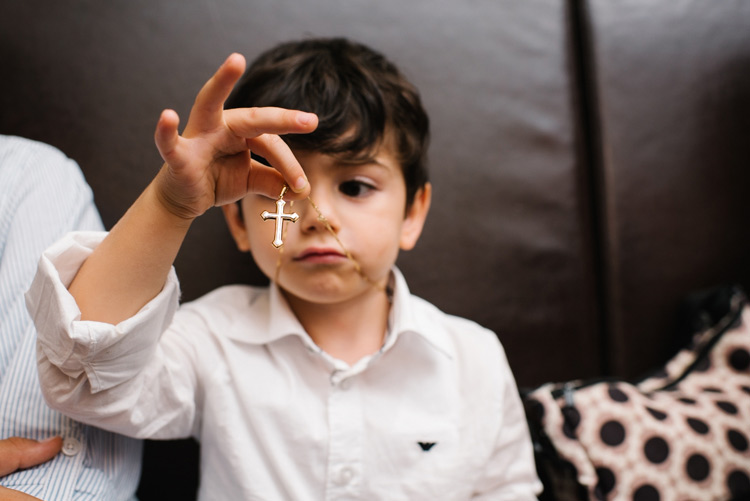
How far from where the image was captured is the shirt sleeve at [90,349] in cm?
55

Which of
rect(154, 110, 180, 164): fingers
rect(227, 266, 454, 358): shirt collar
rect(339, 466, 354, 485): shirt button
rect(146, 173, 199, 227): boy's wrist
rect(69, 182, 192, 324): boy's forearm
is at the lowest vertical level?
rect(339, 466, 354, 485): shirt button

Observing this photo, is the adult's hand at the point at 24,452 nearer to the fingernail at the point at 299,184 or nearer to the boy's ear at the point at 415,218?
the fingernail at the point at 299,184

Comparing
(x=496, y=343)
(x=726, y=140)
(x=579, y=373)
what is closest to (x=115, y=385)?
(x=496, y=343)

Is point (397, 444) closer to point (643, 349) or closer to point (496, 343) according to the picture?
point (496, 343)

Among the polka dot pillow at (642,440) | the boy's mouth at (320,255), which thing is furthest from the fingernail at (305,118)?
the polka dot pillow at (642,440)

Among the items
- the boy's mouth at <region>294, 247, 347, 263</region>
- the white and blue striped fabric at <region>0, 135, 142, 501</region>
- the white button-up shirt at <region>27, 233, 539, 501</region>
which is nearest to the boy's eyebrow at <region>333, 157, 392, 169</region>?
the boy's mouth at <region>294, 247, 347, 263</region>

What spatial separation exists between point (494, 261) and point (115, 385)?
632 millimetres

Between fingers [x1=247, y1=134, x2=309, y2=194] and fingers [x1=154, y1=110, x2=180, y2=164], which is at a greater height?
fingers [x1=154, y1=110, x2=180, y2=164]

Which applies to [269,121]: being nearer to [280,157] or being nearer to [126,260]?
[280,157]

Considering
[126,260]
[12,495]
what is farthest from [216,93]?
[12,495]

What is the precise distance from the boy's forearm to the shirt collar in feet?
0.80

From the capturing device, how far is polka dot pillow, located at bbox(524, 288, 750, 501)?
0.81m

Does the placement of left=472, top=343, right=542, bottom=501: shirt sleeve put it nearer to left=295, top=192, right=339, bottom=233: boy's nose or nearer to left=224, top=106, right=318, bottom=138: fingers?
left=295, top=192, right=339, bottom=233: boy's nose

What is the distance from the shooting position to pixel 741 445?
84cm
